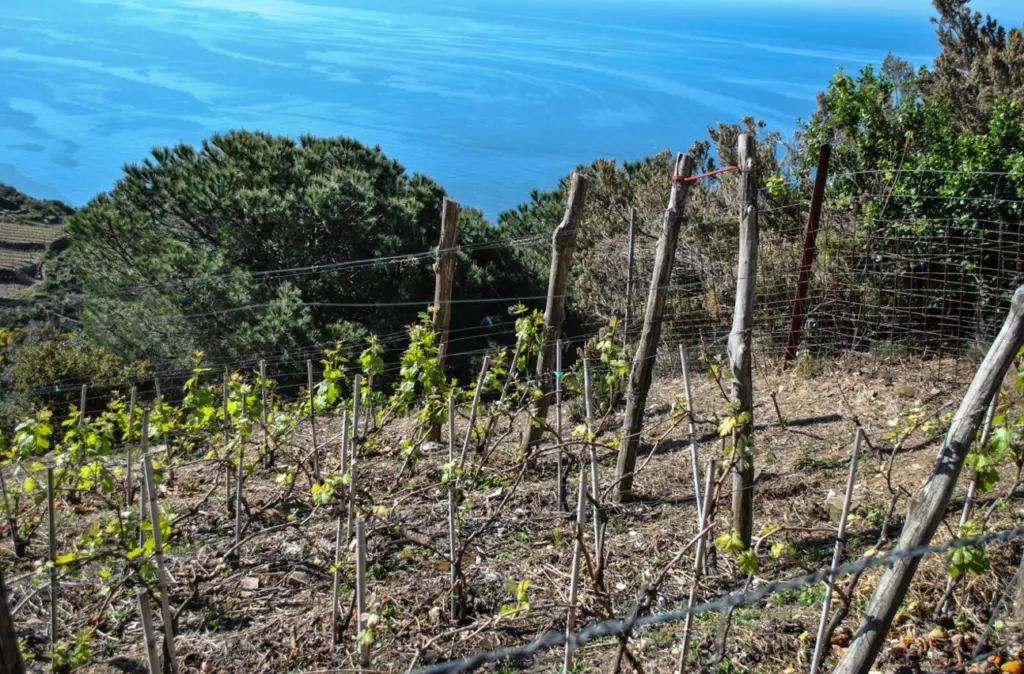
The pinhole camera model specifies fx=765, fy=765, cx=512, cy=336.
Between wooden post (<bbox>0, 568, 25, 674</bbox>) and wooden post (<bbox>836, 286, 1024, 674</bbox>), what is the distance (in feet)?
8.87

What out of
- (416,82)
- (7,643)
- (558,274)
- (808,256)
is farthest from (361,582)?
(416,82)

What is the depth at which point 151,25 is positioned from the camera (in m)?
142

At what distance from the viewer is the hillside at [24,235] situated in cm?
2673

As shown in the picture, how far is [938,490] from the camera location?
8.79 ft

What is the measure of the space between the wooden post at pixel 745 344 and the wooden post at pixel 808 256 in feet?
10.7

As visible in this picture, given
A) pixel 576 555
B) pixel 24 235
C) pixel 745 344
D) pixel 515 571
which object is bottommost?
pixel 515 571

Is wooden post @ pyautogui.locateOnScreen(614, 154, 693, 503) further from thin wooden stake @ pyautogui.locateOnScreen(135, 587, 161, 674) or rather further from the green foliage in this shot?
thin wooden stake @ pyautogui.locateOnScreen(135, 587, 161, 674)

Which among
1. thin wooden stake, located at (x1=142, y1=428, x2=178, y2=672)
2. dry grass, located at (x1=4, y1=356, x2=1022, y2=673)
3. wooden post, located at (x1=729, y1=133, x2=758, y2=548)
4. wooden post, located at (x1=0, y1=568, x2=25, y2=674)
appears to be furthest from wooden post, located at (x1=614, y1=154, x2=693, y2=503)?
wooden post, located at (x1=0, y1=568, x2=25, y2=674)

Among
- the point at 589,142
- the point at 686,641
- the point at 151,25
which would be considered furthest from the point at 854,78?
the point at 151,25

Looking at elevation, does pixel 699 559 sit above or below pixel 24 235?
below

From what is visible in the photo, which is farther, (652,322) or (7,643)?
(652,322)

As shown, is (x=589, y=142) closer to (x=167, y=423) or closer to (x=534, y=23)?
(x=534, y=23)

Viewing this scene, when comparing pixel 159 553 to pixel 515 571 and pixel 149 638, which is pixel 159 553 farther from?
pixel 515 571

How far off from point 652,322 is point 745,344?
1.09 m
